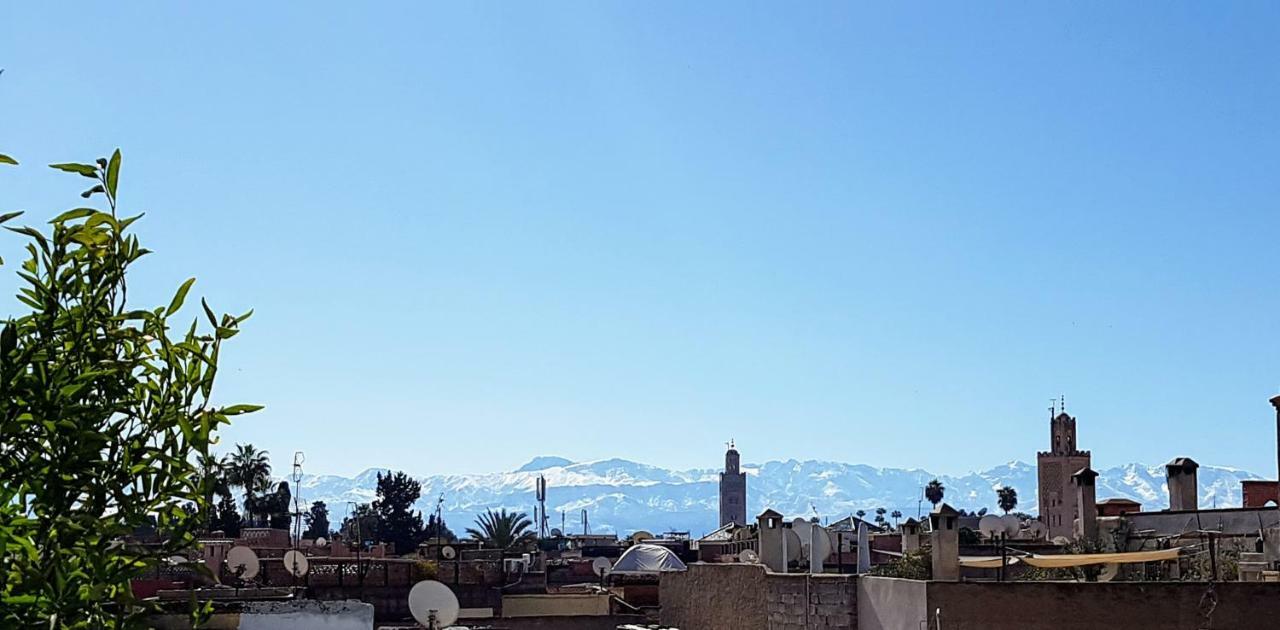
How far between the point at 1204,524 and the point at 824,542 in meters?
14.4

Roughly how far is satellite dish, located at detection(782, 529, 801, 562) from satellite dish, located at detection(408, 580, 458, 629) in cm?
692

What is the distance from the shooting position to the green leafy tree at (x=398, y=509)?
88.1m

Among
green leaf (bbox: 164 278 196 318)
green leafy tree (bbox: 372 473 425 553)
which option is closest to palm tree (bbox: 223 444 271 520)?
green leafy tree (bbox: 372 473 425 553)

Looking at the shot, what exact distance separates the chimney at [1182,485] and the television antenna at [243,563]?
2465 cm

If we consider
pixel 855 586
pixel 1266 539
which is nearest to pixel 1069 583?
pixel 855 586

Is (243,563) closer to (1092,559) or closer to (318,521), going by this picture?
(1092,559)

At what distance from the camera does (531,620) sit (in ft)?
81.3

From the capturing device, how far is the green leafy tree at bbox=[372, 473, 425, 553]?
8806 centimetres

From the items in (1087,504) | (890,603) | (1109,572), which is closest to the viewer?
(890,603)

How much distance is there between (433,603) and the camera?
58.5ft

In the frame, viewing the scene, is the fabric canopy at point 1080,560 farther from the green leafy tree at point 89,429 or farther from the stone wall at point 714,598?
the green leafy tree at point 89,429

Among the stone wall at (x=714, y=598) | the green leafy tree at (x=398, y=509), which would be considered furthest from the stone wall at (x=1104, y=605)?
the green leafy tree at (x=398, y=509)

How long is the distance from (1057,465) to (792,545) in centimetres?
8636

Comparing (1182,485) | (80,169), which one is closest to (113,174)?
(80,169)
